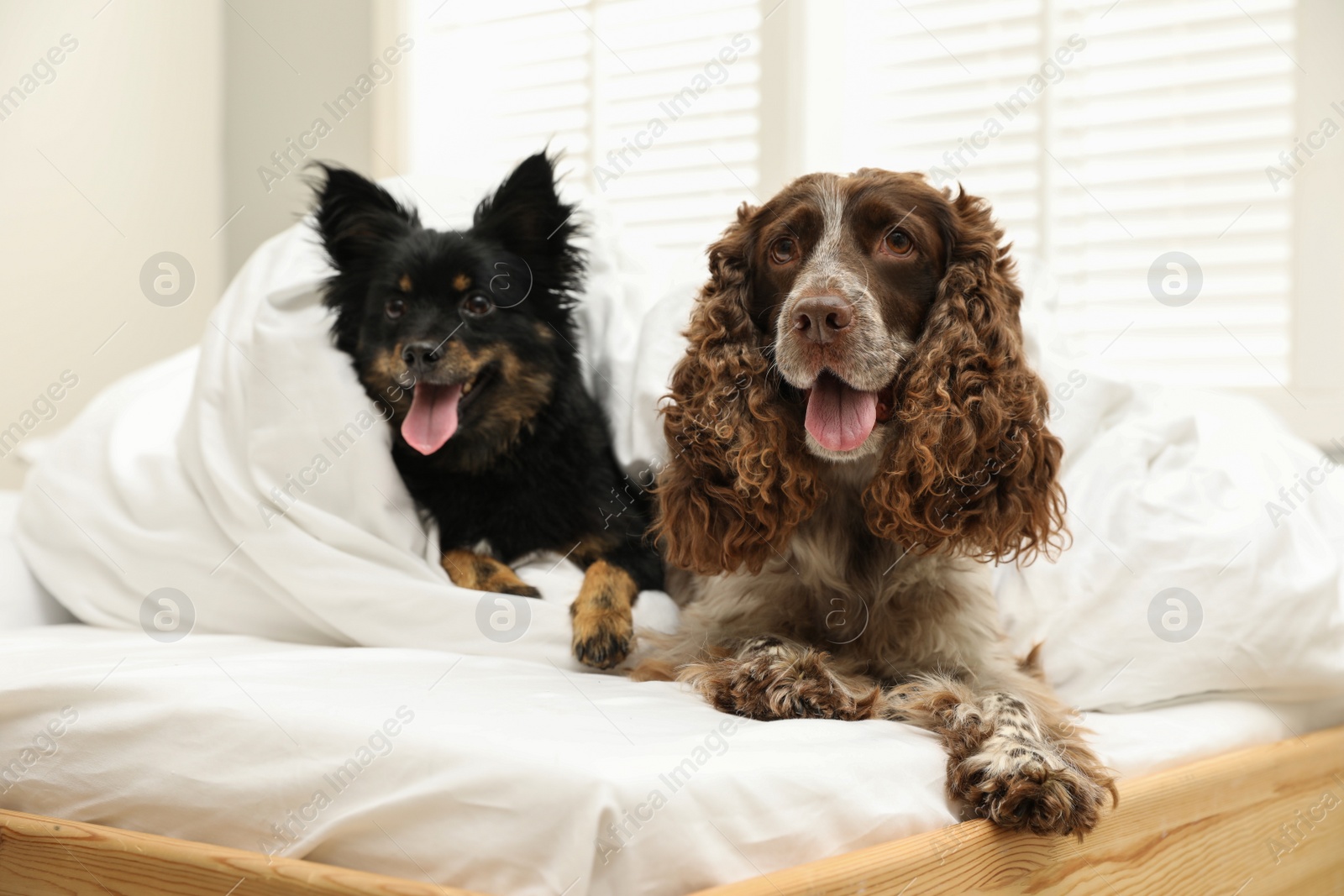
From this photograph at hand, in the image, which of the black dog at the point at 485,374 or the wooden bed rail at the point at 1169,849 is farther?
the black dog at the point at 485,374

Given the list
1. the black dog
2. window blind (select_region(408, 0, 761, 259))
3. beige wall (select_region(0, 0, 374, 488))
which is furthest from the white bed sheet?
window blind (select_region(408, 0, 761, 259))

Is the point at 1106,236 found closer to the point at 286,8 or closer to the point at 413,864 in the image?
the point at 413,864

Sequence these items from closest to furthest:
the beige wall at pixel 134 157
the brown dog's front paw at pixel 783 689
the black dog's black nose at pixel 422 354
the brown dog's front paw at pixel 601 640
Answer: the brown dog's front paw at pixel 783 689
the brown dog's front paw at pixel 601 640
the black dog's black nose at pixel 422 354
the beige wall at pixel 134 157

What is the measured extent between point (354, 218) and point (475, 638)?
3.39 ft

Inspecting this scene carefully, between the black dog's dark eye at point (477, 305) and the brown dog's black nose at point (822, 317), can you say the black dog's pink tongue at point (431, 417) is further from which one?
the brown dog's black nose at point (822, 317)

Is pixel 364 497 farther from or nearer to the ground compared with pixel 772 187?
nearer to the ground

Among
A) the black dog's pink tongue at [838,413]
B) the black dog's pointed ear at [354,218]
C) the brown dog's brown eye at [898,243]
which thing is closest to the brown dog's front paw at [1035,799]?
the black dog's pink tongue at [838,413]

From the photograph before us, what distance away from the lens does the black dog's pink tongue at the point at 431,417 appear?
2369 mm

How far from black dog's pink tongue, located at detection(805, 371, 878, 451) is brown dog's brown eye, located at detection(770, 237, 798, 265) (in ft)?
0.77

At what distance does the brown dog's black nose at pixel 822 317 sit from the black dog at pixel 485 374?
29.7 inches

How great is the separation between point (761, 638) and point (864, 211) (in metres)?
0.80

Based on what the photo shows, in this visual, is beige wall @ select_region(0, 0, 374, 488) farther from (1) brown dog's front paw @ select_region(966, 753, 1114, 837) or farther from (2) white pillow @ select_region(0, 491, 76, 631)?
(1) brown dog's front paw @ select_region(966, 753, 1114, 837)

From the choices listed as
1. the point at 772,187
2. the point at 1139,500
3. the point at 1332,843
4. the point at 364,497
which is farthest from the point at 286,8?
the point at 1332,843

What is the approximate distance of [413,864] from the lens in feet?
4.29
